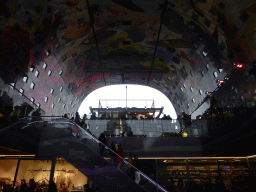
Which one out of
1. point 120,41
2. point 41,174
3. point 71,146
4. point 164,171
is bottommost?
point 41,174

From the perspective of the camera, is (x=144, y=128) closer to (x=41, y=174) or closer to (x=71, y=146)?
(x=71, y=146)

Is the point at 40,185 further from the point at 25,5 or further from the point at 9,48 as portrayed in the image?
the point at 25,5

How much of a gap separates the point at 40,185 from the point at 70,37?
1355 cm

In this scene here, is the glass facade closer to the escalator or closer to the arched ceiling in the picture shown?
the escalator

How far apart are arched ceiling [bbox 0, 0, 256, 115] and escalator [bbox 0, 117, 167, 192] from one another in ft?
23.5

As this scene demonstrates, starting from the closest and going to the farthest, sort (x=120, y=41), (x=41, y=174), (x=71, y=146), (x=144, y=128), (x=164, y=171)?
(x=71, y=146) < (x=41, y=174) < (x=144, y=128) < (x=164, y=171) < (x=120, y=41)

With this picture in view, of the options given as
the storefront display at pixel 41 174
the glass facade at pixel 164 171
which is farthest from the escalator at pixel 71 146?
the glass facade at pixel 164 171

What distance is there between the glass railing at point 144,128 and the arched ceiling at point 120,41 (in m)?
6.59

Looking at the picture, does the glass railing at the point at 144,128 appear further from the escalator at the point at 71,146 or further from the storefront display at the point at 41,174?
the escalator at the point at 71,146

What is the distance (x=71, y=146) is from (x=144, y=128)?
7323mm

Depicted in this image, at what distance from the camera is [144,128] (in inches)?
649

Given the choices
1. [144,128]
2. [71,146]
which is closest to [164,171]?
[144,128]

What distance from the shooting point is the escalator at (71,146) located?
29.6 feet

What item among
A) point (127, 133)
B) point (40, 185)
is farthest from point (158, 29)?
point (40, 185)
